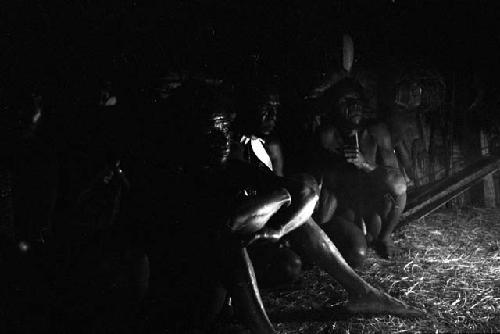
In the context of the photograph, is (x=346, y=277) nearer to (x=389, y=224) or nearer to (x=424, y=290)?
(x=424, y=290)

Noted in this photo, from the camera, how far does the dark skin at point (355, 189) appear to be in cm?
576

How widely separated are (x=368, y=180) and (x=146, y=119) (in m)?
2.83

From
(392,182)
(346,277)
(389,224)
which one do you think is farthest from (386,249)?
(346,277)

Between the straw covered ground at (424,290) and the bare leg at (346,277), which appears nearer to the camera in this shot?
the straw covered ground at (424,290)

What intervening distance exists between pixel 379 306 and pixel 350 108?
109 inches

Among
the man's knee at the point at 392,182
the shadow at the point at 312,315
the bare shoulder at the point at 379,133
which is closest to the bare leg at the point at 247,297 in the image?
the shadow at the point at 312,315

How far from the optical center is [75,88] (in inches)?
199

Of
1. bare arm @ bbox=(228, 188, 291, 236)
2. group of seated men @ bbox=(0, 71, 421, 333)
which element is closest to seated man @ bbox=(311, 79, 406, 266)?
group of seated men @ bbox=(0, 71, 421, 333)

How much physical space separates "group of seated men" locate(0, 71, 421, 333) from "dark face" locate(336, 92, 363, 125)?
1461mm

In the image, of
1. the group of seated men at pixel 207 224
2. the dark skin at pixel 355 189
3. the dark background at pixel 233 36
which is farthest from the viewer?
the dark skin at pixel 355 189

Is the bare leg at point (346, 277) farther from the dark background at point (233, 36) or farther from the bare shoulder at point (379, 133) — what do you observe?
the bare shoulder at point (379, 133)

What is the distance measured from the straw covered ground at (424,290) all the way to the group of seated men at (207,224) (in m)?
0.19

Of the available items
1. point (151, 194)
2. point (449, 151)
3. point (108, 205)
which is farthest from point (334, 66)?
point (108, 205)

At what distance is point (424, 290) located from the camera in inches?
186
